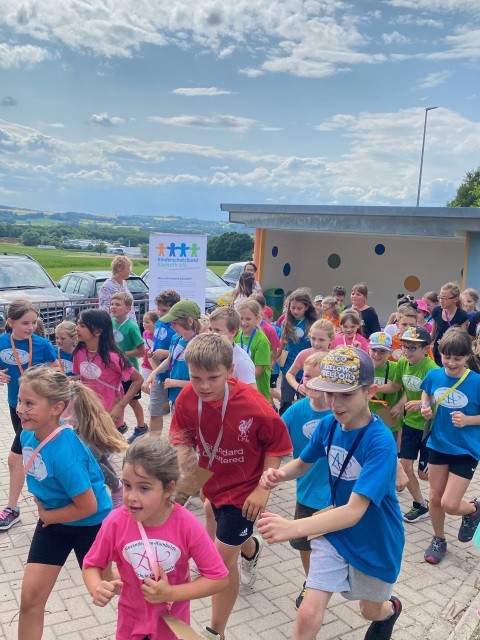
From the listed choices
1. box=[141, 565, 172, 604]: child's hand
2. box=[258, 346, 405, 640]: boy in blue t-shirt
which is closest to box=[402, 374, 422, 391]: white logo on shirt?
box=[258, 346, 405, 640]: boy in blue t-shirt

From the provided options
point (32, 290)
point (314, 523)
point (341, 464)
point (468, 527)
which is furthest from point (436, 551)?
point (32, 290)

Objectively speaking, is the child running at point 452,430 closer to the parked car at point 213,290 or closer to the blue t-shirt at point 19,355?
the blue t-shirt at point 19,355

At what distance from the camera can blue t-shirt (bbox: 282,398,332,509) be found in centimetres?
403

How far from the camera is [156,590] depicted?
7.89ft

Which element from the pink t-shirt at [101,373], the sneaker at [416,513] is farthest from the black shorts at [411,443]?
the pink t-shirt at [101,373]

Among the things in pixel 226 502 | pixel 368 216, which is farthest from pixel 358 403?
pixel 368 216

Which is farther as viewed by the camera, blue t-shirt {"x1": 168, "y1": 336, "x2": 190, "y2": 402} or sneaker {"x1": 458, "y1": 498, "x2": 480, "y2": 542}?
blue t-shirt {"x1": 168, "y1": 336, "x2": 190, "y2": 402}

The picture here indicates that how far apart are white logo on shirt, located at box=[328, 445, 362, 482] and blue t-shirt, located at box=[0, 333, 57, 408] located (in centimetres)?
320

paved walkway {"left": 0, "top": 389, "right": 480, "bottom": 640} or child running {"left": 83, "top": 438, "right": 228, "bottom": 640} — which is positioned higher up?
child running {"left": 83, "top": 438, "right": 228, "bottom": 640}

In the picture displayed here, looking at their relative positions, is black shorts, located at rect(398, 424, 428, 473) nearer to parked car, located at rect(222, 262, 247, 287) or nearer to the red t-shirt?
the red t-shirt

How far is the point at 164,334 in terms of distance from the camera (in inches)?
273

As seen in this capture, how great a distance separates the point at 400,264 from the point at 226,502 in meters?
14.7

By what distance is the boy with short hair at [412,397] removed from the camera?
566 cm

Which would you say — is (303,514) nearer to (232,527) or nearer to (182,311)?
(232,527)
